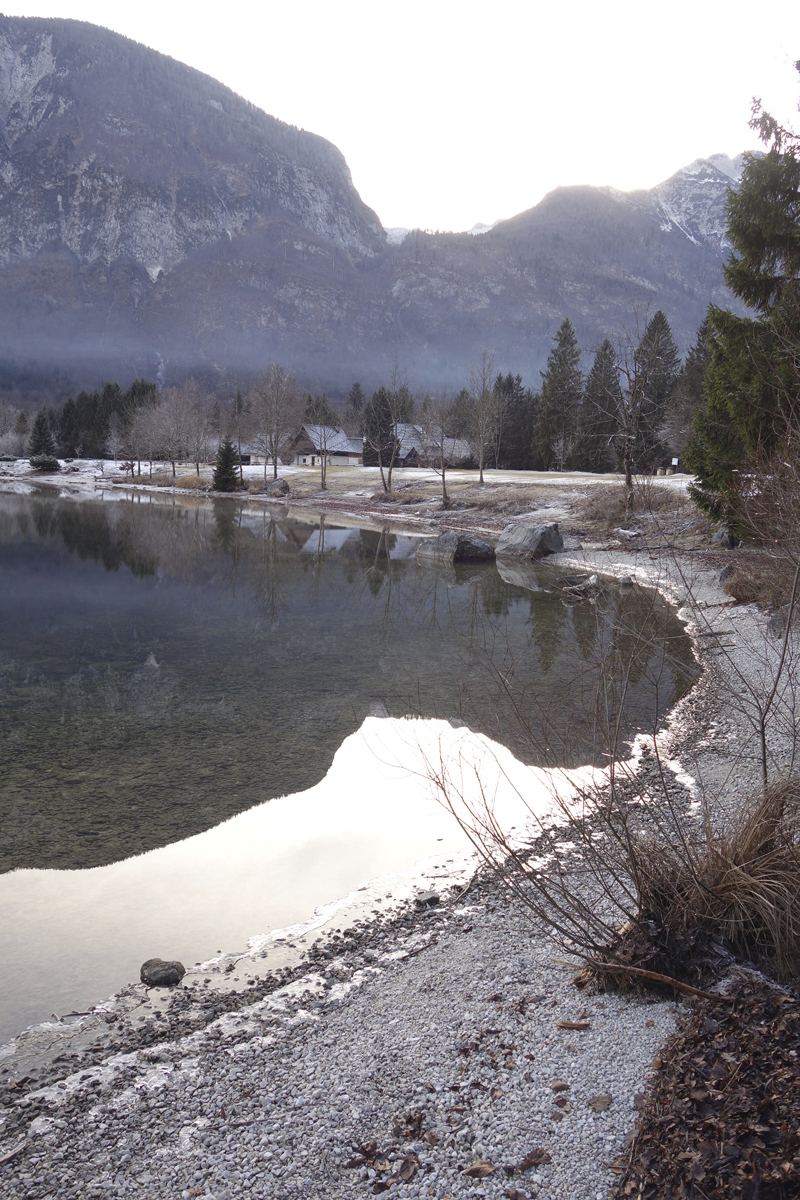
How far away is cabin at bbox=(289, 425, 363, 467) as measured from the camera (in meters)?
89.4

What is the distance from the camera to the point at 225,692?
11.2m

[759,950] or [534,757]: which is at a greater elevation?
[759,950]

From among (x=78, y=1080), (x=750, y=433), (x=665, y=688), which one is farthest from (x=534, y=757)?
(x=750, y=433)

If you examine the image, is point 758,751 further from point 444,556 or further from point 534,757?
point 444,556

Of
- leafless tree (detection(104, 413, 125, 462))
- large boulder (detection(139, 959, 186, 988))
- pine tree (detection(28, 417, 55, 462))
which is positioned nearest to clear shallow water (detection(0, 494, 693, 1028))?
large boulder (detection(139, 959, 186, 988))

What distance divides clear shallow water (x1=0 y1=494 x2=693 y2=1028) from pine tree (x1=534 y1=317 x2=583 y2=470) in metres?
41.3

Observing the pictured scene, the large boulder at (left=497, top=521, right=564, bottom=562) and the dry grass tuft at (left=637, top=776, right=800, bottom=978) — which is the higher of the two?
the large boulder at (left=497, top=521, right=564, bottom=562)

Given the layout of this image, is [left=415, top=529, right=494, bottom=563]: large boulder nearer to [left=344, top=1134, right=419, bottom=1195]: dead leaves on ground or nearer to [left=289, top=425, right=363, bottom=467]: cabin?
[left=344, top=1134, right=419, bottom=1195]: dead leaves on ground

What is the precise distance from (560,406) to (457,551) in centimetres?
3985

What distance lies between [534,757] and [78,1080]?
240 inches

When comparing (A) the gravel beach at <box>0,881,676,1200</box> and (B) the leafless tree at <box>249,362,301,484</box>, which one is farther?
(B) the leafless tree at <box>249,362,301,484</box>

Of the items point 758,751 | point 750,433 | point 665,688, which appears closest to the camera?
point 758,751

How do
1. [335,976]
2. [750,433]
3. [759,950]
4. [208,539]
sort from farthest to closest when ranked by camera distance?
[208,539] → [750,433] → [335,976] → [759,950]

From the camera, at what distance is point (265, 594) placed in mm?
19969
